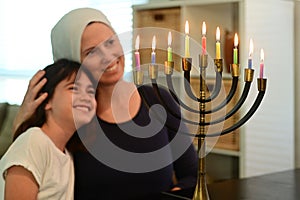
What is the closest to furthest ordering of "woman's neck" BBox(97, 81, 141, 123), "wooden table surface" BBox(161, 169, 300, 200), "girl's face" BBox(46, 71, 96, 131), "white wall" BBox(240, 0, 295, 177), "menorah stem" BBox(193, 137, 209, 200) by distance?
"menorah stem" BBox(193, 137, 209, 200), "girl's face" BBox(46, 71, 96, 131), "wooden table surface" BBox(161, 169, 300, 200), "woman's neck" BBox(97, 81, 141, 123), "white wall" BBox(240, 0, 295, 177)

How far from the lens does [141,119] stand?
154cm

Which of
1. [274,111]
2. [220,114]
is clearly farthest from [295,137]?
[220,114]

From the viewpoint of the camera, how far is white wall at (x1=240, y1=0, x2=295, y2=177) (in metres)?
2.45

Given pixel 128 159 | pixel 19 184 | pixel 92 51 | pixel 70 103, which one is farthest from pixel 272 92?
pixel 19 184

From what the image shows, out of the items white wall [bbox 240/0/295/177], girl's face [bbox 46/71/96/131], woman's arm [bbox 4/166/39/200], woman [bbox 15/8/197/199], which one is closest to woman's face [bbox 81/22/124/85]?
woman [bbox 15/8/197/199]

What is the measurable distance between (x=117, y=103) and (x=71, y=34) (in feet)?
0.94

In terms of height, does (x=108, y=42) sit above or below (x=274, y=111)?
above

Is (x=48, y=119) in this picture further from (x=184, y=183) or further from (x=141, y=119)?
(x=184, y=183)

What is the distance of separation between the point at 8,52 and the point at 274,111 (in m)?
2.05

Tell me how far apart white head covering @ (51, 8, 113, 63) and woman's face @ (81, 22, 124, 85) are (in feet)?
0.06

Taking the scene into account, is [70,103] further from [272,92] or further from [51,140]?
[272,92]

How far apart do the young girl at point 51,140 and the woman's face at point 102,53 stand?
6 cm

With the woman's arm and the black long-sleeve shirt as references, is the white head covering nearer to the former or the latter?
the black long-sleeve shirt

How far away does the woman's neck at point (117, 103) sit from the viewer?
1.49 meters
